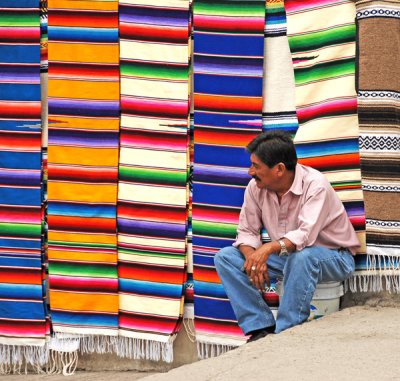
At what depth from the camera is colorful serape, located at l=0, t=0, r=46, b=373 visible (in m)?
5.25

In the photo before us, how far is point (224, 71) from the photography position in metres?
4.95

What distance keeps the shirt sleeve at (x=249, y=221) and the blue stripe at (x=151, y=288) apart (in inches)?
27.8

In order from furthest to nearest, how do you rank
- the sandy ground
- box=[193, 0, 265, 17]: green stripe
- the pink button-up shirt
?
box=[193, 0, 265, 17]: green stripe < the pink button-up shirt < the sandy ground

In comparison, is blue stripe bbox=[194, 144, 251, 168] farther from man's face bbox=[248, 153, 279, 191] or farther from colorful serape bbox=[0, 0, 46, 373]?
colorful serape bbox=[0, 0, 46, 373]

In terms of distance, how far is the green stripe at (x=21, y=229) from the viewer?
536 cm

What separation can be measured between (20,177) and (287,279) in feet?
6.56

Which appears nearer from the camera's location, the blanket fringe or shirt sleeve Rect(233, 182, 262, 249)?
shirt sleeve Rect(233, 182, 262, 249)

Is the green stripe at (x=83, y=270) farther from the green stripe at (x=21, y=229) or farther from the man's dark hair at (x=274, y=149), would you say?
the man's dark hair at (x=274, y=149)

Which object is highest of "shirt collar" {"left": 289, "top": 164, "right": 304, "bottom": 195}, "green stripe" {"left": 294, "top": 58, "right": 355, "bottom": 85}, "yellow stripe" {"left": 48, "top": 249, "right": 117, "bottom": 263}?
"green stripe" {"left": 294, "top": 58, "right": 355, "bottom": 85}

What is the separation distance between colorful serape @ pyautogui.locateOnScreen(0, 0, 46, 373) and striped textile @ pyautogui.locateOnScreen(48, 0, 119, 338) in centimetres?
10

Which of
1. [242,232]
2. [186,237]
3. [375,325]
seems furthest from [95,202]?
[375,325]

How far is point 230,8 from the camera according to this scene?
16.1ft

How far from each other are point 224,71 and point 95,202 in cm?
117

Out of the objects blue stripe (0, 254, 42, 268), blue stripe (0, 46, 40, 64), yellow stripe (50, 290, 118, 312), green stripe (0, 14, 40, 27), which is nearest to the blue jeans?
yellow stripe (50, 290, 118, 312)
